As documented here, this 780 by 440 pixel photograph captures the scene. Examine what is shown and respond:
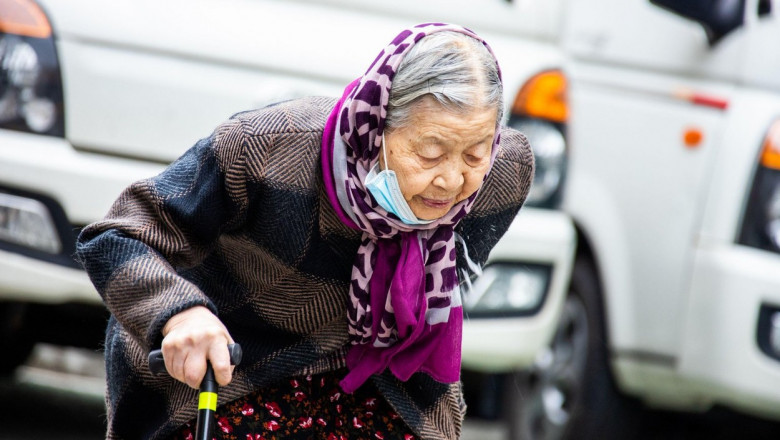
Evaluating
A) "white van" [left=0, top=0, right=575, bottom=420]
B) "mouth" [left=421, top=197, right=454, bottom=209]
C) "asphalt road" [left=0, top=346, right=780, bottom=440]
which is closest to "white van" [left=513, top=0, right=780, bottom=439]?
"asphalt road" [left=0, top=346, right=780, bottom=440]

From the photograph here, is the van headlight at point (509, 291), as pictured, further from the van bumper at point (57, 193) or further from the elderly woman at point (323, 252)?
the elderly woman at point (323, 252)

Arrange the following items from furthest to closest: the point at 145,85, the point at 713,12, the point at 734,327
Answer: the point at 713,12
the point at 734,327
the point at 145,85

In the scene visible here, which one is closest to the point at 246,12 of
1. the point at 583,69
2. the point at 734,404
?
the point at 583,69

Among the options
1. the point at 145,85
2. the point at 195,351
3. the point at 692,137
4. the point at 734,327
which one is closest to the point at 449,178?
the point at 195,351

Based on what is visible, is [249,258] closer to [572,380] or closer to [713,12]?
[713,12]

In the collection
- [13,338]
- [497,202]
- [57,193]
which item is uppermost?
[497,202]

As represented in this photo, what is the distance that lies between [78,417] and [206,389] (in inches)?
135

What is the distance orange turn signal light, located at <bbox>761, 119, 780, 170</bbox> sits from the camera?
15.8ft

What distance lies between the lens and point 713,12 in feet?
16.3

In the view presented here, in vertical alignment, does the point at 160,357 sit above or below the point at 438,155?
below

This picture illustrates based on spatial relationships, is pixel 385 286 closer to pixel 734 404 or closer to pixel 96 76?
pixel 96 76

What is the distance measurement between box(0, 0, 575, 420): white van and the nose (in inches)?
74.0

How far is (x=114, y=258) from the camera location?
8.09ft

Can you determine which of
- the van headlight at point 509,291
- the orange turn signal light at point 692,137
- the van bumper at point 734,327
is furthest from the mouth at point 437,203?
the orange turn signal light at point 692,137
